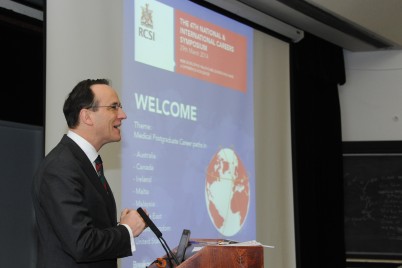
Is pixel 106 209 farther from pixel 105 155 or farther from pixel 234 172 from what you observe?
pixel 234 172

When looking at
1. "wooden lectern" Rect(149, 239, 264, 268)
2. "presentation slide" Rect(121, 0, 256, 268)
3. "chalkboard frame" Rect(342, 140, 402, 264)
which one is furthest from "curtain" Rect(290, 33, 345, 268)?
"wooden lectern" Rect(149, 239, 264, 268)

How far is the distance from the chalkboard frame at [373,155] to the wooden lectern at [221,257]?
A: 424 centimetres

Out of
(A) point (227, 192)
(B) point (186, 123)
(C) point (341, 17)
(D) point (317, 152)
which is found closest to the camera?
(B) point (186, 123)

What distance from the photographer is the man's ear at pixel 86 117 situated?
2266mm

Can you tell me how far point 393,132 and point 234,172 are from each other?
2.36 m

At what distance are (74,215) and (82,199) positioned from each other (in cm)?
7

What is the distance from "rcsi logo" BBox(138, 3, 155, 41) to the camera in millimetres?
3955

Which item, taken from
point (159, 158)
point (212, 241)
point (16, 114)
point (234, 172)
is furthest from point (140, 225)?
point (234, 172)

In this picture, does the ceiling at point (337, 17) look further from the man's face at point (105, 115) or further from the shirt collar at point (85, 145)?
the shirt collar at point (85, 145)

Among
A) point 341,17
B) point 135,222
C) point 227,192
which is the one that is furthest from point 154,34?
point 341,17

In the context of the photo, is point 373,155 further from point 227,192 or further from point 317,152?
point 227,192

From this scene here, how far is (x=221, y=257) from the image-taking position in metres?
2.22

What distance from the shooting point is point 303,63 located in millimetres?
5945

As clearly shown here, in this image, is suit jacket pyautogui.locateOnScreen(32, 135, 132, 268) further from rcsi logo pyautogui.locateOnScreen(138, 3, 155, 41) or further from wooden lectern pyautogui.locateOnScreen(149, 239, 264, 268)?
rcsi logo pyautogui.locateOnScreen(138, 3, 155, 41)
